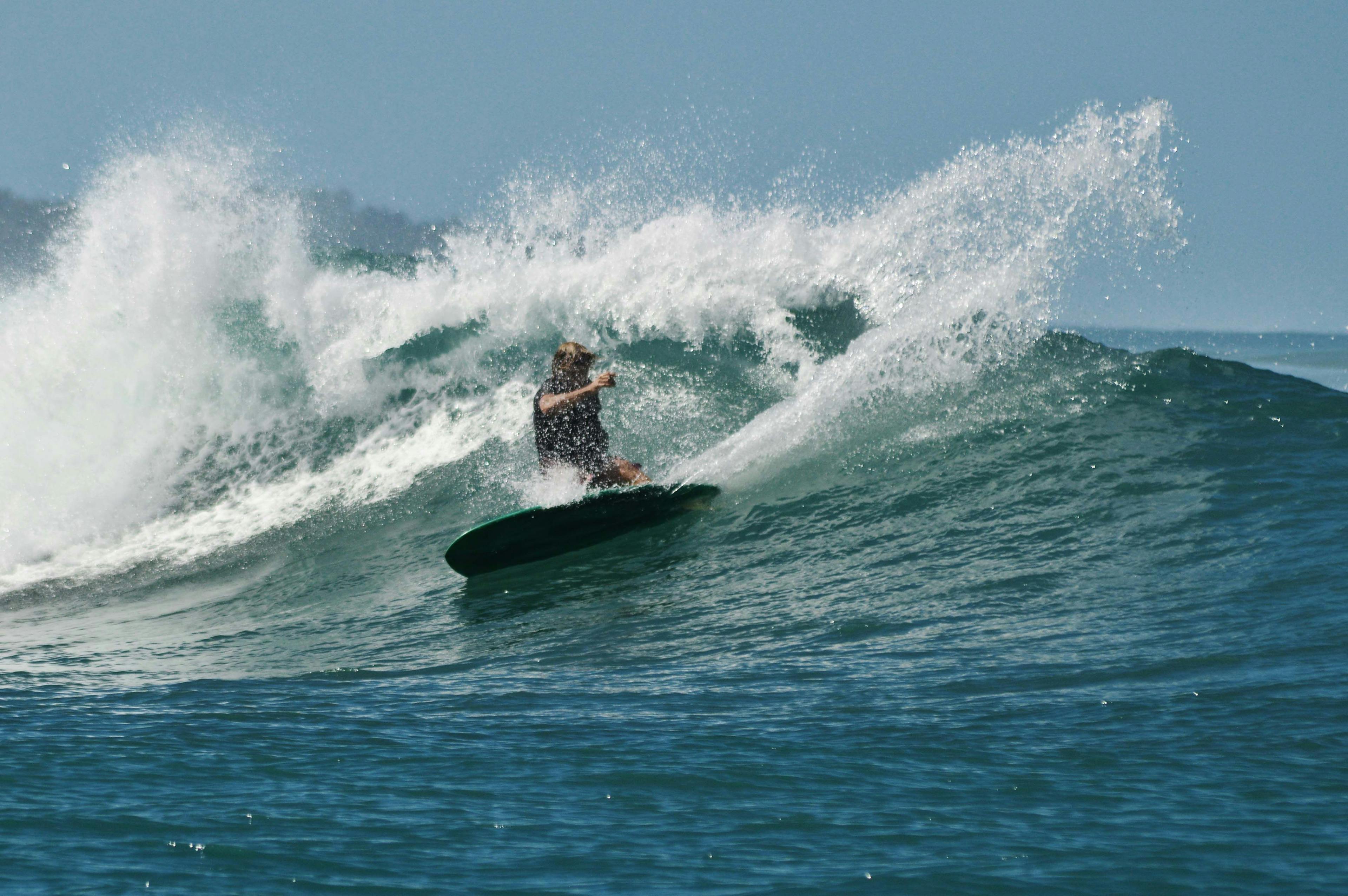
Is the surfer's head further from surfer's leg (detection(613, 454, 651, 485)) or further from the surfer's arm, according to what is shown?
surfer's leg (detection(613, 454, 651, 485))

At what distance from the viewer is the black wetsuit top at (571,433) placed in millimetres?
8648

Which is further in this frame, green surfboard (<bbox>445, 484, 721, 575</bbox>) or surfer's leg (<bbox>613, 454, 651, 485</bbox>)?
surfer's leg (<bbox>613, 454, 651, 485</bbox>)

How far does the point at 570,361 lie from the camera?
28.2 feet

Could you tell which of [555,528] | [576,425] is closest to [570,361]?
[576,425]

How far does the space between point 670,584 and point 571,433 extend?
169 cm

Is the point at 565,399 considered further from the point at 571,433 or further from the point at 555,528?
the point at 555,528

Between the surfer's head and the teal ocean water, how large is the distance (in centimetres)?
89

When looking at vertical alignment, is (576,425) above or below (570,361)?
below

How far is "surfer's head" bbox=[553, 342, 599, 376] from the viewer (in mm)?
8586

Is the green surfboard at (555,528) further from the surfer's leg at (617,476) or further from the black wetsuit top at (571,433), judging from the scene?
the black wetsuit top at (571,433)

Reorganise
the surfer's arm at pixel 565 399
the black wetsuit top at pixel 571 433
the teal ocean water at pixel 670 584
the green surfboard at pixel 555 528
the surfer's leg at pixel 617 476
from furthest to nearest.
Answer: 1. the surfer's leg at pixel 617 476
2. the black wetsuit top at pixel 571 433
3. the surfer's arm at pixel 565 399
4. the green surfboard at pixel 555 528
5. the teal ocean water at pixel 670 584

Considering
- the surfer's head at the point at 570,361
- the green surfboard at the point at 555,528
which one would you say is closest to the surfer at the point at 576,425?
the surfer's head at the point at 570,361

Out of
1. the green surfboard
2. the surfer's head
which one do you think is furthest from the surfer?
the green surfboard

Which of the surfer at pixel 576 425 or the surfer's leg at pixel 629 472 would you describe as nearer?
the surfer at pixel 576 425
